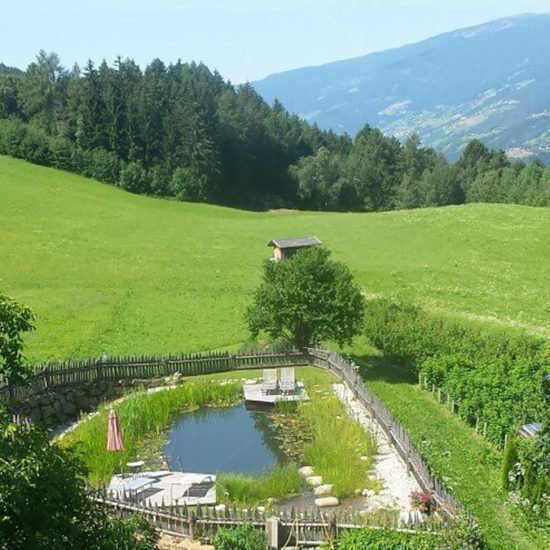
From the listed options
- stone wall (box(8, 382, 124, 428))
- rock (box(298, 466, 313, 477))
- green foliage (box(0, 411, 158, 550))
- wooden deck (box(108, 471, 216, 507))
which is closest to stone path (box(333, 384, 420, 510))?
rock (box(298, 466, 313, 477))

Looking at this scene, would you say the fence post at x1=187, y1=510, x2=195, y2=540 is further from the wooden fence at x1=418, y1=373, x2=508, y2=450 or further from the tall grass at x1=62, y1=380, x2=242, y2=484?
the wooden fence at x1=418, y1=373, x2=508, y2=450

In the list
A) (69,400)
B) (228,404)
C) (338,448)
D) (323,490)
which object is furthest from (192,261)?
(323,490)

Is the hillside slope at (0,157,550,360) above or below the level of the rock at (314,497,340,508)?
above

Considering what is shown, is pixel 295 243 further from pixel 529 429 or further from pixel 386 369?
pixel 529 429

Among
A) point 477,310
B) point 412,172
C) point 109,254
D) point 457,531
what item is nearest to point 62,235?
point 109,254

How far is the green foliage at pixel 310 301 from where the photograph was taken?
Answer: 3228cm

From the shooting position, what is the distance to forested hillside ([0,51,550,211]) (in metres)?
93.6

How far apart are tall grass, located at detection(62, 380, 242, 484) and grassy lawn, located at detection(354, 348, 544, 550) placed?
7.13m

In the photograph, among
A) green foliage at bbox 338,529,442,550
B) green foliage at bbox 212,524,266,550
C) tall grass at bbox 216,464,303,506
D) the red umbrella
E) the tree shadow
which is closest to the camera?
green foliage at bbox 338,529,442,550

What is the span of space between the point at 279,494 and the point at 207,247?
42.8m

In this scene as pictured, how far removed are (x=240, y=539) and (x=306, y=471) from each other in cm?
629

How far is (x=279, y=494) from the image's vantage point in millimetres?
20172

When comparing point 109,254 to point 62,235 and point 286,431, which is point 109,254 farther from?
point 286,431

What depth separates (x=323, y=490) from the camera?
20.2 meters
